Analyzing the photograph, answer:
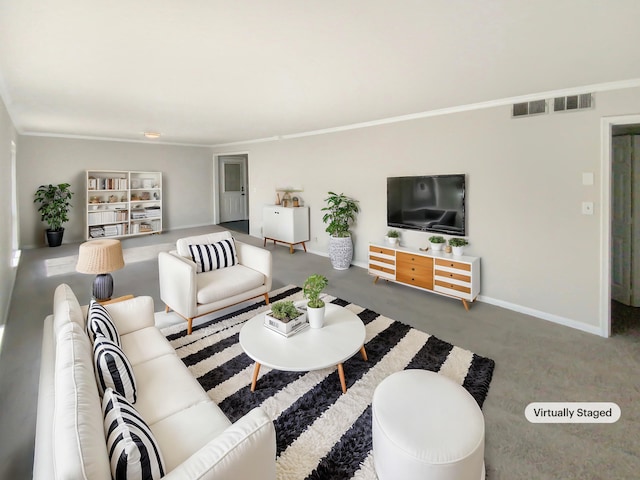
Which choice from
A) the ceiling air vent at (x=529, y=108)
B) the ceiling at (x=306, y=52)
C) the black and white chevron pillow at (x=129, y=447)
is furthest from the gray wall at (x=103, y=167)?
the ceiling air vent at (x=529, y=108)

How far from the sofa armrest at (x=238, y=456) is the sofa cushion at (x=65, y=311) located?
3.67ft

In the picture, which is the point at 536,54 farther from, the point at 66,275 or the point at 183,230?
the point at 183,230

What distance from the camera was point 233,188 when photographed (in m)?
9.48

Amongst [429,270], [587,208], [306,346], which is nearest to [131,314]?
[306,346]

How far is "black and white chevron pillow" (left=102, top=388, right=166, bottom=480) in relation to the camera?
0.97 metres

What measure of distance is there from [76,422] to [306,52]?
237 cm

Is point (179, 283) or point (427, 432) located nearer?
point (427, 432)

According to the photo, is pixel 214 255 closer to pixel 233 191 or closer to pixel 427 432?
pixel 427 432

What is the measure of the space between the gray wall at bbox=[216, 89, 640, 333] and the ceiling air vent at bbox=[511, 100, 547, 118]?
0.06 metres

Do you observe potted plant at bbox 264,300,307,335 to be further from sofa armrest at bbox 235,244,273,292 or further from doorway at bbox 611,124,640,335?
doorway at bbox 611,124,640,335

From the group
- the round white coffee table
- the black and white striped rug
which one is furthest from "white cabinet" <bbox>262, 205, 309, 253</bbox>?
the round white coffee table

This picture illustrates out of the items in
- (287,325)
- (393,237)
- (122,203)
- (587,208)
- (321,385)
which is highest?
(122,203)

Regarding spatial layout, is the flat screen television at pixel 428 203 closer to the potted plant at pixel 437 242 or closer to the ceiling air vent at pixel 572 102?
the potted plant at pixel 437 242

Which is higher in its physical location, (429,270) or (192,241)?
(192,241)
